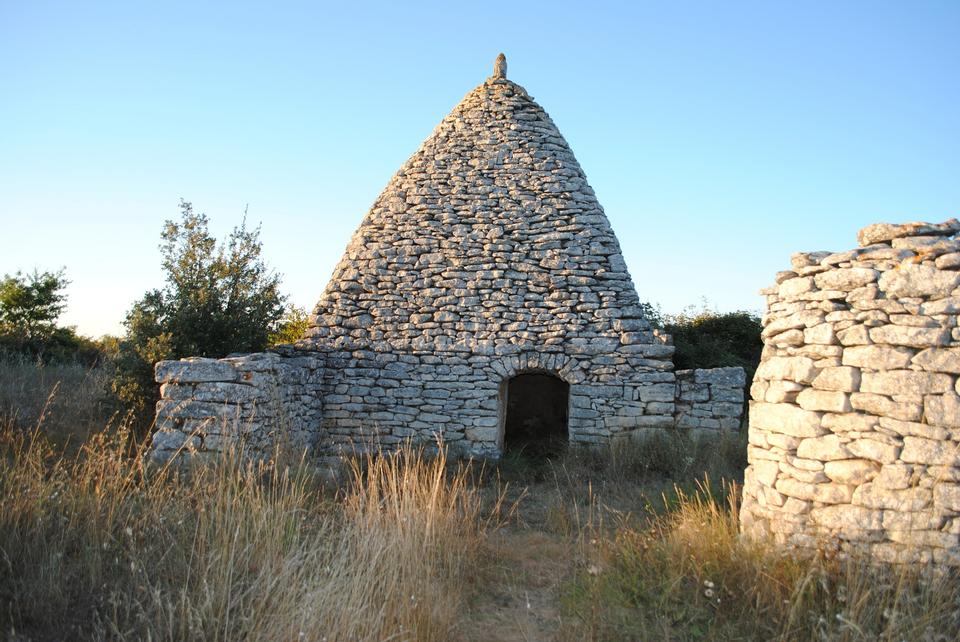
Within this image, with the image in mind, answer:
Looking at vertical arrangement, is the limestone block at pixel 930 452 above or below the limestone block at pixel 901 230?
below

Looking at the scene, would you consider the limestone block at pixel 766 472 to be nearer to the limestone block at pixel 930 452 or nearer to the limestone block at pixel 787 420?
the limestone block at pixel 787 420

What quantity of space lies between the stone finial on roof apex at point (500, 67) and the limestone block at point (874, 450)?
8311mm

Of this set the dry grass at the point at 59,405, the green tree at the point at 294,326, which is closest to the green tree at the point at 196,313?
the dry grass at the point at 59,405

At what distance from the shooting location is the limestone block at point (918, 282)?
388cm

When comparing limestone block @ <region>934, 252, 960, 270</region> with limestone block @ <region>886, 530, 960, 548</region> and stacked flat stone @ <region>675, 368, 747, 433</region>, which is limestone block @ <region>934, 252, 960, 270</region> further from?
stacked flat stone @ <region>675, 368, 747, 433</region>

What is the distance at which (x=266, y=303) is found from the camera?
359 inches

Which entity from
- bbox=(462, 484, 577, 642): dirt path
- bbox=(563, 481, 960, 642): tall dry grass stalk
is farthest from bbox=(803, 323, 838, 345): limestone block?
bbox=(462, 484, 577, 642): dirt path

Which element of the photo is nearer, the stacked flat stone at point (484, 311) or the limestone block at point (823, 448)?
the limestone block at point (823, 448)

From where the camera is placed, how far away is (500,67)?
1039 centimetres

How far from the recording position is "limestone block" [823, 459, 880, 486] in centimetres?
385

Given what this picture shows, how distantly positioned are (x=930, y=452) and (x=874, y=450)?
287 mm

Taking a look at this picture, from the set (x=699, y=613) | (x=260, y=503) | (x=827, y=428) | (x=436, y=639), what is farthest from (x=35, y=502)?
(x=827, y=428)

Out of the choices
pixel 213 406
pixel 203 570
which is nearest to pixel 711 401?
pixel 213 406

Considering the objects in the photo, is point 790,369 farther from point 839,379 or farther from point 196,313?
point 196,313
